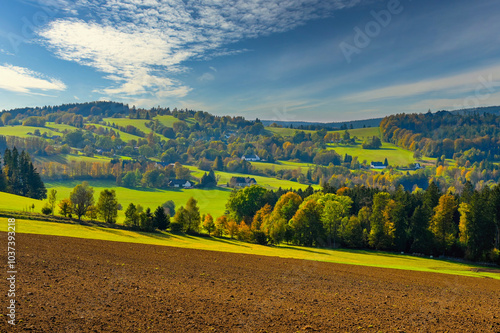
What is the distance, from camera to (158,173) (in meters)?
165

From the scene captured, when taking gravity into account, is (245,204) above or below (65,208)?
below

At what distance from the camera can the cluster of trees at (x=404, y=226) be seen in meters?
→ 54.2

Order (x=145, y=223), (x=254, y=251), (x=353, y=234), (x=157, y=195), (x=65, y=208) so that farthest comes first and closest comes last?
(x=157, y=195)
(x=353, y=234)
(x=65, y=208)
(x=145, y=223)
(x=254, y=251)

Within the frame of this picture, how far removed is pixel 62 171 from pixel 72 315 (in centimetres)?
17562

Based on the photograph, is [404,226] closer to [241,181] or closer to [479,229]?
[479,229]

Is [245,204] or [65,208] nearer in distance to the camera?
[65,208]

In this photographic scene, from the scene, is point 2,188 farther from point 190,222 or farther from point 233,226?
point 233,226

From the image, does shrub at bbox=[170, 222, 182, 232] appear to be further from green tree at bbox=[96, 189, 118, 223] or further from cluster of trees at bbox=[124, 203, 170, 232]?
green tree at bbox=[96, 189, 118, 223]

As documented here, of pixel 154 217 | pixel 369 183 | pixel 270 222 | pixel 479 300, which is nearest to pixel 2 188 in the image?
pixel 154 217

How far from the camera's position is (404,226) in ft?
200

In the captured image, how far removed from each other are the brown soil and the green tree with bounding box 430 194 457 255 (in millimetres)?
35067

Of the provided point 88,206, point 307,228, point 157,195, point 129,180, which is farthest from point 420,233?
point 129,180

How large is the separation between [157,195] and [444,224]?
114 m

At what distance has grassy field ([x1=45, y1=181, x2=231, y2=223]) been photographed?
120m
